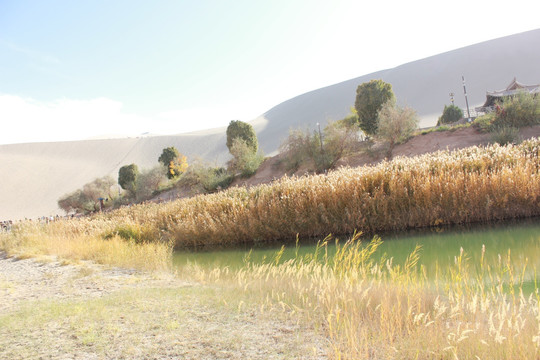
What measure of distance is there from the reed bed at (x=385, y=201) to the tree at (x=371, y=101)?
19.4 metres

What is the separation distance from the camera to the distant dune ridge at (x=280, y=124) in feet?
240

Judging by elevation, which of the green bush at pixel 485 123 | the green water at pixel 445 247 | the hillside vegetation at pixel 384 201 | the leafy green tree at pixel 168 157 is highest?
the leafy green tree at pixel 168 157

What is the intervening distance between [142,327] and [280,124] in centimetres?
9897

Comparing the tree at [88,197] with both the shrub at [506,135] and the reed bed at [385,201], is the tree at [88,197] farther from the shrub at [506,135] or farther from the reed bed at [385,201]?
the shrub at [506,135]

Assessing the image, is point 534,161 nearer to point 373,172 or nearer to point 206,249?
point 373,172

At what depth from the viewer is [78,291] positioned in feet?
17.7

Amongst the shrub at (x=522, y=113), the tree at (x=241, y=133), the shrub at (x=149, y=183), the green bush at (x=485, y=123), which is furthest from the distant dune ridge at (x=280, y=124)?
the shrub at (x=522, y=113)

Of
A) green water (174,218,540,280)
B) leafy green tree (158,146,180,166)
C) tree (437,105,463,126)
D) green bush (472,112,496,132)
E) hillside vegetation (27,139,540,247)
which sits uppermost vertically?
leafy green tree (158,146,180,166)

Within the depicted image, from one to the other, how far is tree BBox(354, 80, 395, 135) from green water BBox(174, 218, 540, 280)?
22.1 meters

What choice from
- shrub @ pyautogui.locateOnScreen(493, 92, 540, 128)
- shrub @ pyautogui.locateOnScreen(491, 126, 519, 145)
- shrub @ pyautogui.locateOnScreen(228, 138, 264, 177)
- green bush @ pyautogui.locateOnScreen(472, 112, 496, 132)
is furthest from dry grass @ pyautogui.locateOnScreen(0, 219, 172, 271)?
shrub @ pyautogui.locateOnScreen(493, 92, 540, 128)

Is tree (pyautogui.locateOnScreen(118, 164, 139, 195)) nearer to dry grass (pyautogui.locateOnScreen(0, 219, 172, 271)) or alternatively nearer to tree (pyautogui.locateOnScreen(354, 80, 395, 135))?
tree (pyautogui.locateOnScreen(354, 80, 395, 135))

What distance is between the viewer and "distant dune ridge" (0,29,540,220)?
73.2 m

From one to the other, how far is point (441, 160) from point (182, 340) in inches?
337

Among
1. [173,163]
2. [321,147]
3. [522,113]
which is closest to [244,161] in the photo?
[321,147]
